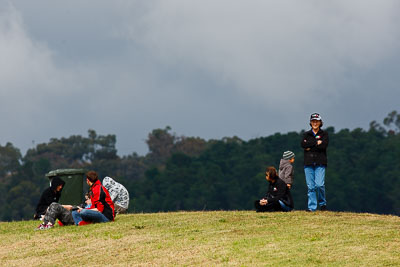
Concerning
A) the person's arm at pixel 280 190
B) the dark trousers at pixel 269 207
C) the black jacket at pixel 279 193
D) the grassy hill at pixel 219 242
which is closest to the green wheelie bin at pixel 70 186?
the grassy hill at pixel 219 242

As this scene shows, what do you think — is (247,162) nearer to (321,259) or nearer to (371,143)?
(371,143)

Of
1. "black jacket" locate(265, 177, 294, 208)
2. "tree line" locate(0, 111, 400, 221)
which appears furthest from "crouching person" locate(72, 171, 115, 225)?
"tree line" locate(0, 111, 400, 221)

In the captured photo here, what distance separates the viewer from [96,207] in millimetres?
18625

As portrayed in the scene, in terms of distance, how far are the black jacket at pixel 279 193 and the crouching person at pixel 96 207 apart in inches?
153

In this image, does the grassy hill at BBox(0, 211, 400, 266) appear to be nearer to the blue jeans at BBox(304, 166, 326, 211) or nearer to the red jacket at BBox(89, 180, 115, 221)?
the red jacket at BBox(89, 180, 115, 221)

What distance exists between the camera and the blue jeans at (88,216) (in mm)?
18562

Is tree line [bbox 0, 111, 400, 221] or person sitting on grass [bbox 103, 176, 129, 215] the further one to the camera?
tree line [bbox 0, 111, 400, 221]

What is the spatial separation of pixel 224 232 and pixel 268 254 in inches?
103

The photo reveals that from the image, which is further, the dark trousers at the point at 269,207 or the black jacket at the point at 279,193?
the dark trousers at the point at 269,207

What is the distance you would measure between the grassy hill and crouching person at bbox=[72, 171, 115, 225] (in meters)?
0.31

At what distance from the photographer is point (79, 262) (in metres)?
15.0

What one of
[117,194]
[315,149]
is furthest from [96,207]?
[315,149]

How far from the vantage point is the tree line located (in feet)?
371

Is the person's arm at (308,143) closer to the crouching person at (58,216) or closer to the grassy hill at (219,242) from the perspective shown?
the grassy hill at (219,242)
